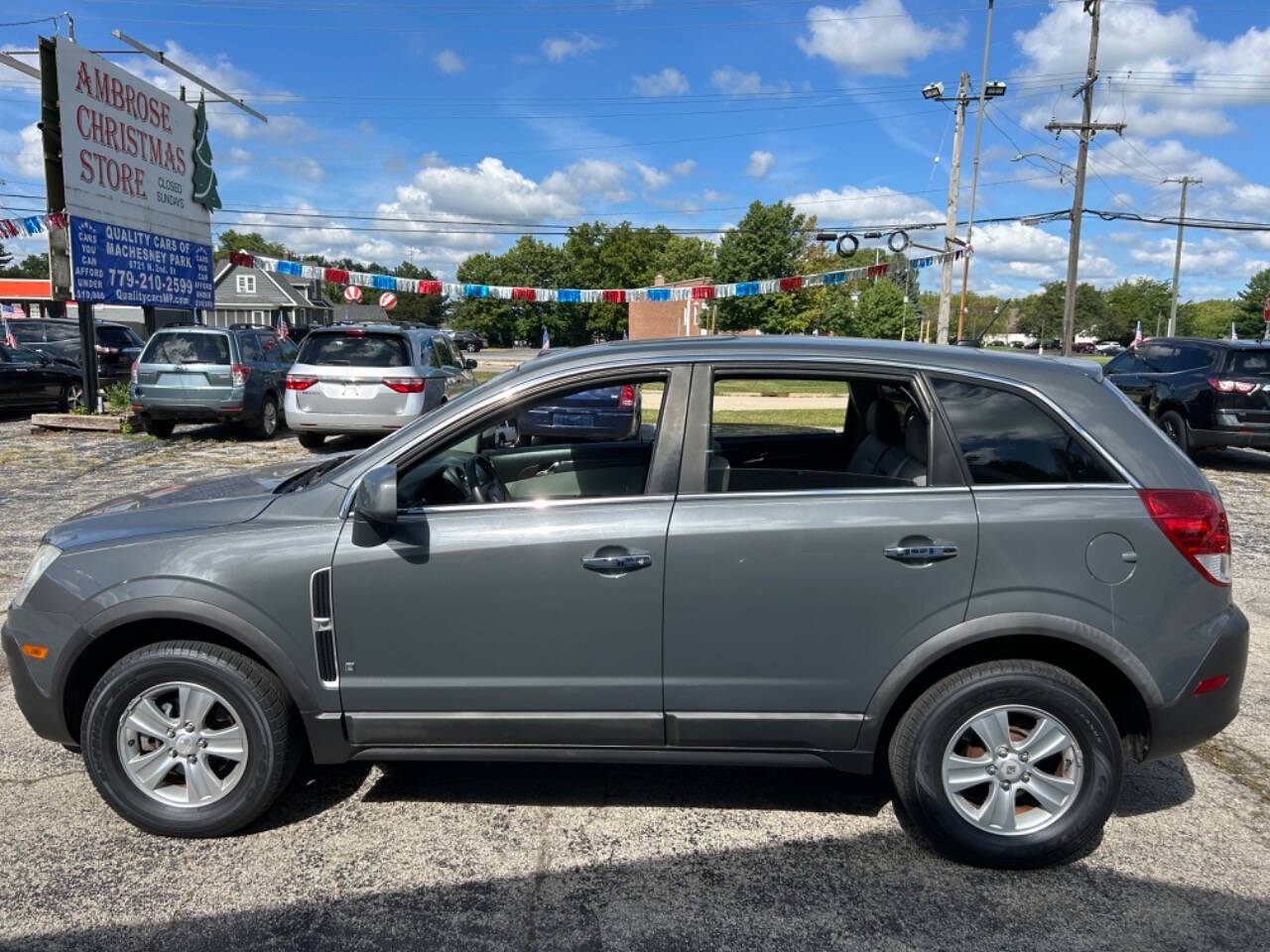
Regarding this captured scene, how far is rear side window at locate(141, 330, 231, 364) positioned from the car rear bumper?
44.5ft

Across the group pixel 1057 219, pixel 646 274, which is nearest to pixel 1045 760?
pixel 1057 219

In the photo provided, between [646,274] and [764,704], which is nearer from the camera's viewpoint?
[764,704]

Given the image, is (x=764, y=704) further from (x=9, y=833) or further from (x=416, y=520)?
(x=9, y=833)

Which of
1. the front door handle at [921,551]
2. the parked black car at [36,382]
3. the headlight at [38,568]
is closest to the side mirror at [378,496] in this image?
the headlight at [38,568]

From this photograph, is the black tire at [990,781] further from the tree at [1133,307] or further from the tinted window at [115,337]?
the tree at [1133,307]

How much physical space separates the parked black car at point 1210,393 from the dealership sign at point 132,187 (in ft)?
51.7

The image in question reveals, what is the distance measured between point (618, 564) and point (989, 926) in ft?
5.34

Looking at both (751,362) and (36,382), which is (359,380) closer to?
(36,382)

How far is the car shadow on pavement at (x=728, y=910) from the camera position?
9.19ft

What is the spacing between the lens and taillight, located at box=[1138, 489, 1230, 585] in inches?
122

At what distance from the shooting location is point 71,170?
14.5m

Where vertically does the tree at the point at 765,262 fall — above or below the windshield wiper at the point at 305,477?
above

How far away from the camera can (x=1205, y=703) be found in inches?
124

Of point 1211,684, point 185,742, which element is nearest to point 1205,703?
point 1211,684
